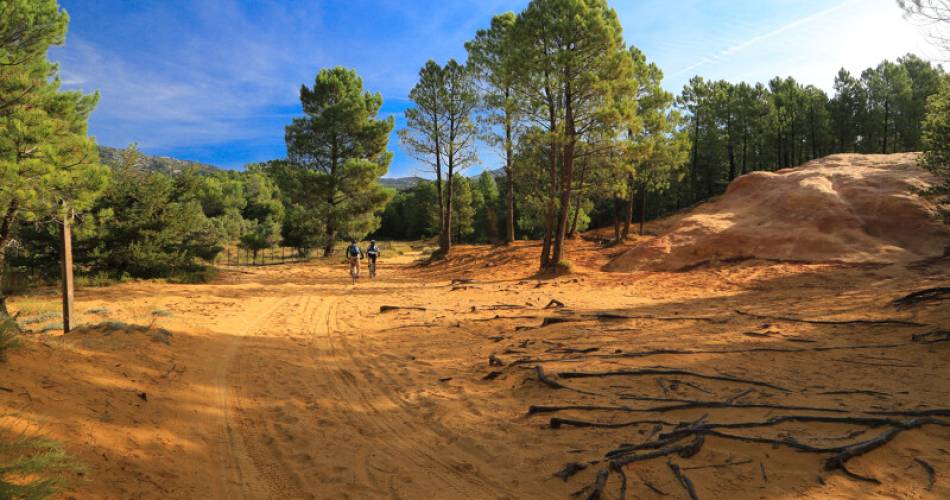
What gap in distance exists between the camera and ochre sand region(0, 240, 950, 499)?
3.14 metres

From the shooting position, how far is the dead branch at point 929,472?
285cm

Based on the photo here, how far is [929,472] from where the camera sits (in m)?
2.96

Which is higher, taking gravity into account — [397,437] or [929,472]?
[929,472]

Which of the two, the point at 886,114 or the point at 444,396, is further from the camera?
the point at 886,114

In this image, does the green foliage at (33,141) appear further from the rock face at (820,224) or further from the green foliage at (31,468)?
the rock face at (820,224)

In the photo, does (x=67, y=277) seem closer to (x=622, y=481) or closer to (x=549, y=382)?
(x=549, y=382)

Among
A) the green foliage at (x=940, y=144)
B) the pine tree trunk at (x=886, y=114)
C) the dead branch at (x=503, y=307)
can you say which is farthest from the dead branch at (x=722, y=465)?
the pine tree trunk at (x=886, y=114)

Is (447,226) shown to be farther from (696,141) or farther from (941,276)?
(696,141)

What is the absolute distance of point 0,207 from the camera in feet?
27.0

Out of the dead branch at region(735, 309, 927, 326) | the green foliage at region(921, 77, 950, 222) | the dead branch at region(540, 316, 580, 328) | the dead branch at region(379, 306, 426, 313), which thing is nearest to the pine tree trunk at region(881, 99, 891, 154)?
the green foliage at region(921, 77, 950, 222)

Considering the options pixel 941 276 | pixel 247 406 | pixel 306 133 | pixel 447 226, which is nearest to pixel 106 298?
pixel 247 406

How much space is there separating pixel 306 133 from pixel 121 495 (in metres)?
27.9

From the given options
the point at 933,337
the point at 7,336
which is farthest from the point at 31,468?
the point at 933,337

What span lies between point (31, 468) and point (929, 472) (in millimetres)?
5469
